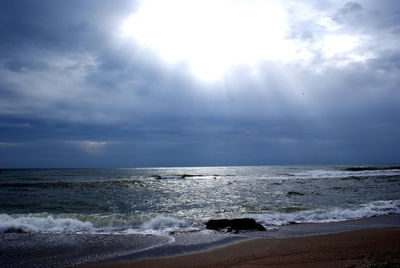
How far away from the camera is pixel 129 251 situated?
841cm

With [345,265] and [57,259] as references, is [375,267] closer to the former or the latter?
[345,265]

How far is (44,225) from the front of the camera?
12.3 metres

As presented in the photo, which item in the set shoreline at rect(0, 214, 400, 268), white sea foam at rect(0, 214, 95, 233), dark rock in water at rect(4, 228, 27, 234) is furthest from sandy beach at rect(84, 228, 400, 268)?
dark rock in water at rect(4, 228, 27, 234)

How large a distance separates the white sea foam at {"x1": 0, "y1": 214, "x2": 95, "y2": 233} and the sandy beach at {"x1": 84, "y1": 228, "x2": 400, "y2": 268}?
558cm

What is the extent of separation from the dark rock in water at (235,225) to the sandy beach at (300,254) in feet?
6.05

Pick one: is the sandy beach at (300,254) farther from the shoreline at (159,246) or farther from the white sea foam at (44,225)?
the white sea foam at (44,225)

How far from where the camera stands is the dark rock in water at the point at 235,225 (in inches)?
441

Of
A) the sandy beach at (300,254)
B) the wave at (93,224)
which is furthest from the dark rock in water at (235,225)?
the sandy beach at (300,254)

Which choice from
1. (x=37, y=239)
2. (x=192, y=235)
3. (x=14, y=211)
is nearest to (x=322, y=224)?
(x=192, y=235)

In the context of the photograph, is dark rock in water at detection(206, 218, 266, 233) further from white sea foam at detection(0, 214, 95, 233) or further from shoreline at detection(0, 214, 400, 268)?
white sea foam at detection(0, 214, 95, 233)

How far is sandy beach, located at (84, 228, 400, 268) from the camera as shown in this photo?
6465 mm

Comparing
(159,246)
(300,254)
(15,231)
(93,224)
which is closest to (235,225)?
(159,246)

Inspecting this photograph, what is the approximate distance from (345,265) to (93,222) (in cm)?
1012

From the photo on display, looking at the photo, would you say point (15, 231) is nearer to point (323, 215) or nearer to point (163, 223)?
point (163, 223)
